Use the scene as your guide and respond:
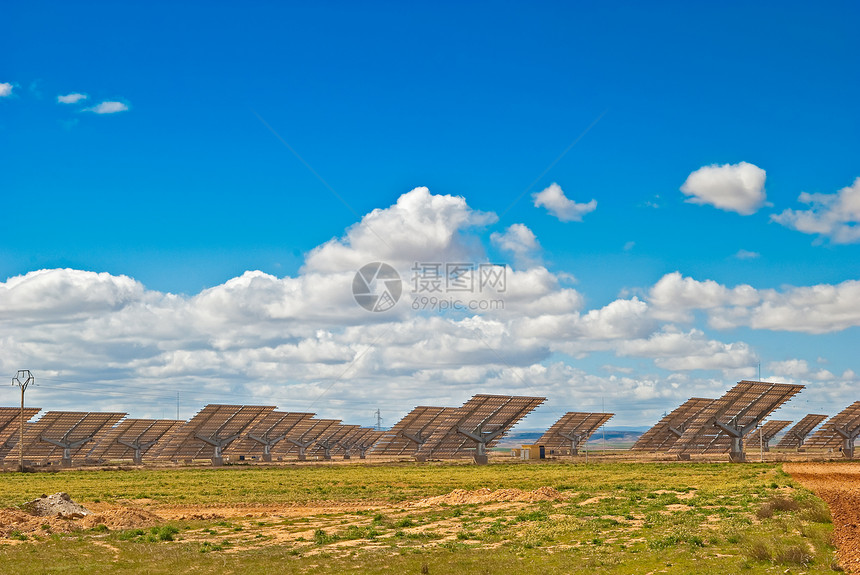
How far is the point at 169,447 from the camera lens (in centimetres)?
9881

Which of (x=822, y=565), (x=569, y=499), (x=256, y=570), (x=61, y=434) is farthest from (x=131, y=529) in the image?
(x=61, y=434)

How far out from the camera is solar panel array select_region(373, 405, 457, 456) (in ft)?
347

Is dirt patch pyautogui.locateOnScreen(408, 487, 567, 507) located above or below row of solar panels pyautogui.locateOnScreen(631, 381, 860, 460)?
below

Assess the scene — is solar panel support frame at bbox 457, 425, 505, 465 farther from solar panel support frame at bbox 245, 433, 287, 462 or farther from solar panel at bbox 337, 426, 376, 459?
solar panel at bbox 337, 426, 376, 459

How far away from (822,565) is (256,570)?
15.2 m

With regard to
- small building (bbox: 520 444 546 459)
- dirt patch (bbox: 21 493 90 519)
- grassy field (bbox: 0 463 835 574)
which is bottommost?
small building (bbox: 520 444 546 459)

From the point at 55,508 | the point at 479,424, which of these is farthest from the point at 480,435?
the point at 55,508

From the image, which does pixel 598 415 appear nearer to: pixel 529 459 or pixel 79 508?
pixel 529 459

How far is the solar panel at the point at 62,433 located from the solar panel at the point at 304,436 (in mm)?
31417

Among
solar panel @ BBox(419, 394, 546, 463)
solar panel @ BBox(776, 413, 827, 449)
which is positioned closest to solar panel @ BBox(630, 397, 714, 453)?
solar panel @ BBox(419, 394, 546, 463)

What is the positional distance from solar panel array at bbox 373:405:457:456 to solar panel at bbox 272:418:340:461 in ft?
89.2

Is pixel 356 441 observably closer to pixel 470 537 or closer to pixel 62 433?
pixel 62 433

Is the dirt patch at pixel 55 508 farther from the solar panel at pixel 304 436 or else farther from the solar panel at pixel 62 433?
the solar panel at pixel 304 436

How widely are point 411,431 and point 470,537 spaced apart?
7811 centimetres
